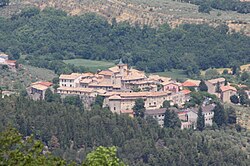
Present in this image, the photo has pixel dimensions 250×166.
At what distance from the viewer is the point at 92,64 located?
336ft

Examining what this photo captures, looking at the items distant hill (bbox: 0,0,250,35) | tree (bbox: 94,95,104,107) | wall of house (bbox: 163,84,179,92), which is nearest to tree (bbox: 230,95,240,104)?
wall of house (bbox: 163,84,179,92)

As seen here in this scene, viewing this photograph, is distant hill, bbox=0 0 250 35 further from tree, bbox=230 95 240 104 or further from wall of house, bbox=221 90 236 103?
tree, bbox=230 95 240 104

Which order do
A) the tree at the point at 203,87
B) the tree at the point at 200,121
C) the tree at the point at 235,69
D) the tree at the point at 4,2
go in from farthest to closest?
the tree at the point at 4,2 → the tree at the point at 235,69 → the tree at the point at 203,87 → the tree at the point at 200,121

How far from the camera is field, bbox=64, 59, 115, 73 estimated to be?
98.9 m

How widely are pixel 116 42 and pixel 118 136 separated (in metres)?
38.1

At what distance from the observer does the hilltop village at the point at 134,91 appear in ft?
269

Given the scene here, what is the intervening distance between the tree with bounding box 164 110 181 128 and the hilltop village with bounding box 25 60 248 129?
599 millimetres

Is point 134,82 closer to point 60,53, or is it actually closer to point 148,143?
point 148,143

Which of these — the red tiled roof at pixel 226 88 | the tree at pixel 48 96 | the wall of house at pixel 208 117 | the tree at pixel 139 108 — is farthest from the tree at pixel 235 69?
the tree at pixel 48 96

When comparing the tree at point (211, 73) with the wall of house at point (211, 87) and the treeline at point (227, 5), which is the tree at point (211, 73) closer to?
the wall of house at point (211, 87)

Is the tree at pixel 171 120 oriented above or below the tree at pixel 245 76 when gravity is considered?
below

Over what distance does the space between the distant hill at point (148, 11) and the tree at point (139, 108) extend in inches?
1238

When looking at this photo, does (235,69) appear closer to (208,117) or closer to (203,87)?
(203,87)

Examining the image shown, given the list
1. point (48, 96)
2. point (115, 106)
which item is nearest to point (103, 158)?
point (115, 106)
